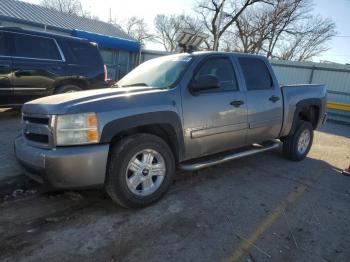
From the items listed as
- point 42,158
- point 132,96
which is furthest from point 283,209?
point 42,158

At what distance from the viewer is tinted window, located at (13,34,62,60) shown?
7.16m

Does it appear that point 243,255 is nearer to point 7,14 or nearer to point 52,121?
point 52,121

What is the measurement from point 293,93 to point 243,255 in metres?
3.66

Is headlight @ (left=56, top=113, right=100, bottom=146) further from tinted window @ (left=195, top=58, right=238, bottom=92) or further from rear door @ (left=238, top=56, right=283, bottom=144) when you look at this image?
rear door @ (left=238, top=56, right=283, bottom=144)

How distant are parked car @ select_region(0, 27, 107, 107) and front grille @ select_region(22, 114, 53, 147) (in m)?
4.01

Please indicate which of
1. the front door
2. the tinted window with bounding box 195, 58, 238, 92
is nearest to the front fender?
the front door

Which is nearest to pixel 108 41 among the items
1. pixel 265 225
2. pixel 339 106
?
pixel 339 106

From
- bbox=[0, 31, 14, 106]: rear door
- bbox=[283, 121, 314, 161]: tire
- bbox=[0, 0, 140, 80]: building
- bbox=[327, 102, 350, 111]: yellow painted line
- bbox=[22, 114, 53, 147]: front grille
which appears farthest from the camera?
bbox=[0, 0, 140, 80]: building

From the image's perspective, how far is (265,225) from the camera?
3566 mm

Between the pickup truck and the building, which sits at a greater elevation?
the building

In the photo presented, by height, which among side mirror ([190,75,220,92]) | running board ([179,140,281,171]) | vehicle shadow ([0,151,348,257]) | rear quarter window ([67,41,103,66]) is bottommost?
vehicle shadow ([0,151,348,257])

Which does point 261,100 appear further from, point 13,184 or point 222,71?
point 13,184

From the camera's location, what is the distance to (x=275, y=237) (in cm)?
332

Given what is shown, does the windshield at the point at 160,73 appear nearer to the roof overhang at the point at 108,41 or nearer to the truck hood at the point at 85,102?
the truck hood at the point at 85,102
